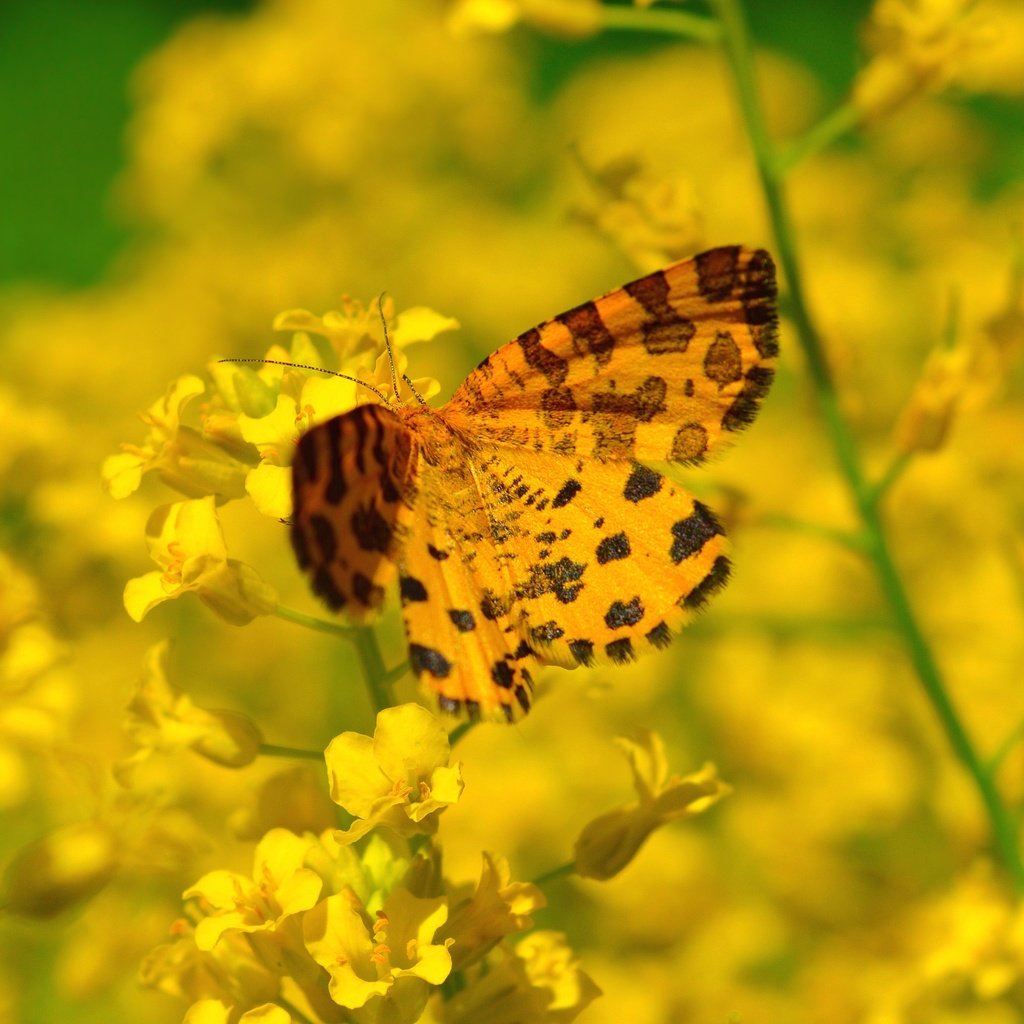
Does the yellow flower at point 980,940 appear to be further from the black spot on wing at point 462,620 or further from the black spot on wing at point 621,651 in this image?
the black spot on wing at point 462,620

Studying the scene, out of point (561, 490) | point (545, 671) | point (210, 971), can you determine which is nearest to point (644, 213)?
point (561, 490)

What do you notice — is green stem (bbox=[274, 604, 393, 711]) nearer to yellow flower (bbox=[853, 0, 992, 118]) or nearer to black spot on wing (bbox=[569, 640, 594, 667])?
black spot on wing (bbox=[569, 640, 594, 667])

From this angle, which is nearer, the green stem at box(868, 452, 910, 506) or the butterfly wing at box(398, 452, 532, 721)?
the butterfly wing at box(398, 452, 532, 721)

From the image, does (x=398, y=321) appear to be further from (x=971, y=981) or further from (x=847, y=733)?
(x=847, y=733)

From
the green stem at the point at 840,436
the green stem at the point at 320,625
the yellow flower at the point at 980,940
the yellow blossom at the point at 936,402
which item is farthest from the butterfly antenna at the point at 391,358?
the yellow flower at the point at 980,940

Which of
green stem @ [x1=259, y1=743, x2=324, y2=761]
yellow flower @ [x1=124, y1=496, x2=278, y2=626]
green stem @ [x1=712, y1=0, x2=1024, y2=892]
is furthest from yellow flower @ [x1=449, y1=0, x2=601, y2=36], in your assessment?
green stem @ [x1=259, y1=743, x2=324, y2=761]

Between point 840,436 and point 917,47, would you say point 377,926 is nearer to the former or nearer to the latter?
point 840,436

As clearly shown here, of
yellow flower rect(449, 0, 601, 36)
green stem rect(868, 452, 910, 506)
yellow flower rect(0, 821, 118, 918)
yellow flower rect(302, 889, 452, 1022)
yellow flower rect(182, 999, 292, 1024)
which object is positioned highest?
yellow flower rect(449, 0, 601, 36)
